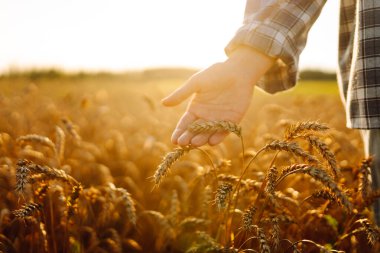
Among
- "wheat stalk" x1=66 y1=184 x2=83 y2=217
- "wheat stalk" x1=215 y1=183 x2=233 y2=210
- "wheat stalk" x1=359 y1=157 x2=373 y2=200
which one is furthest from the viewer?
"wheat stalk" x1=359 y1=157 x2=373 y2=200

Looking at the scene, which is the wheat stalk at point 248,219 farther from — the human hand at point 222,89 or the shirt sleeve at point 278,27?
the shirt sleeve at point 278,27

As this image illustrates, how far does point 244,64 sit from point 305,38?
46 cm

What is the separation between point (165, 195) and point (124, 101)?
24.2 ft

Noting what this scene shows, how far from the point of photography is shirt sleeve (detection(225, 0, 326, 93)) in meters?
2.41

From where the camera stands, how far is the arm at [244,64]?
2350mm

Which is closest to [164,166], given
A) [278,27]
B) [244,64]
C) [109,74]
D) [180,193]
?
[244,64]

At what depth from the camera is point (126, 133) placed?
5969 mm

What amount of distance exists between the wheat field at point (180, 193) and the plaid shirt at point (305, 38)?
0.26 meters

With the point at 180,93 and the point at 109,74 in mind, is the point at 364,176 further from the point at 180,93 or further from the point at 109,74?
the point at 109,74

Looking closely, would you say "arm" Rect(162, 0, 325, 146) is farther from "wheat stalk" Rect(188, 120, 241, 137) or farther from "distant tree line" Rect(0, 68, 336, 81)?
"distant tree line" Rect(0, 68, 336, 81)

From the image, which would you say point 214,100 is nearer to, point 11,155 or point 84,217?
point 84,217

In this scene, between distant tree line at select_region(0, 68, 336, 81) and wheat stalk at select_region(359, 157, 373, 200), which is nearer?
wheat stalk at select_region(359, 157, 373, 200)

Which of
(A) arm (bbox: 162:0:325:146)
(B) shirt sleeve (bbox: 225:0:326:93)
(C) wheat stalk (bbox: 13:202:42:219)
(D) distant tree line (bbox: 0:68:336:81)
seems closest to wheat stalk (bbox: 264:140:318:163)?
(A) arm (bbox: 162:0:325:146)

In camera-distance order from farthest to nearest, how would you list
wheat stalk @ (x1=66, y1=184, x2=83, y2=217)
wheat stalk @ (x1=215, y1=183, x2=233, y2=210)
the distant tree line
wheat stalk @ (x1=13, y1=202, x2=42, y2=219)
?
the distant tree line
wheat stalk @ (x1=66, y1=184, x2=83, y2=217)
wheat stalk @ (x1=13, y1=202, x2=42, y2=219)
wheat stalk @ (x1=215, y1=183, x2=233, y2=210)
